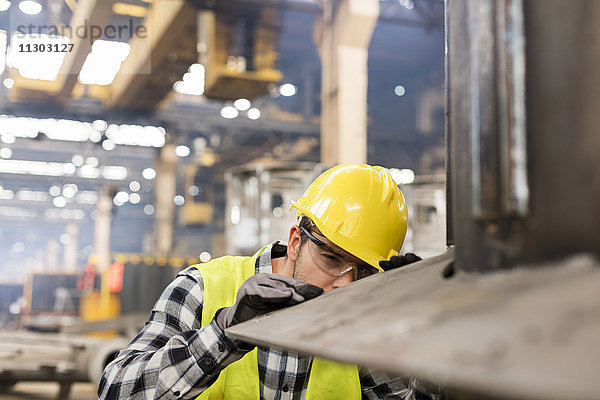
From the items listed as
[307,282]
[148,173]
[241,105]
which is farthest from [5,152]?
[307,282]

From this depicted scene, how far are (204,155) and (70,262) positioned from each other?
12.3 meters

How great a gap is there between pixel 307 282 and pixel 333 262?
286 millimetres

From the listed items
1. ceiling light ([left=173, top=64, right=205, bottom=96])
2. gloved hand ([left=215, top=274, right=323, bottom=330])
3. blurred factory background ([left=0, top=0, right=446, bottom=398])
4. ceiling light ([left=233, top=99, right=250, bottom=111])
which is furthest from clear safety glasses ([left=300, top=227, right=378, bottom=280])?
ceiling light ([left=233, top=99, right=250, bottom=111])

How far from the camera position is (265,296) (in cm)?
141

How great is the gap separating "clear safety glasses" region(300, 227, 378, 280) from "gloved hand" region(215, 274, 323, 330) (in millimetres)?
547

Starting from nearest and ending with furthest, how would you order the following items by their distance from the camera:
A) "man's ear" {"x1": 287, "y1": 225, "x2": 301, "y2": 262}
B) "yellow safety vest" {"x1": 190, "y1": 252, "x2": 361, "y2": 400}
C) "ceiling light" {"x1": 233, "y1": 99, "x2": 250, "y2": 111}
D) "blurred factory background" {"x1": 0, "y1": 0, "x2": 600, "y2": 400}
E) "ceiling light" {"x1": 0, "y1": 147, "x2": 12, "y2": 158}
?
"blurred factory background" {"x1": 0, "y1": 0, "x2": 600, "y2": 400}
"yellow safety vest" {"x1": 190, "y1": 252, "x2": 361, "y2": 400}
"man's ear" {"x1": 287, "y1": 225, "x2": 301, "y2": 262}
"ceiling light" {"x1": 233, "y1": 99, "x2": 250, "y2": 111}
"ceiling light" {"x1": 0, "y1": 147, "x2": 12, "y2": 158}

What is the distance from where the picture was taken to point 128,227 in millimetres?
28812

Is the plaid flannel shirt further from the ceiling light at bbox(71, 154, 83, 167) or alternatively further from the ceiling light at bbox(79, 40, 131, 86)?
the ceiling light at bbox(71, 154, 83, 167)

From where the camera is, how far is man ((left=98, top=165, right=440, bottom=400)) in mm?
1891

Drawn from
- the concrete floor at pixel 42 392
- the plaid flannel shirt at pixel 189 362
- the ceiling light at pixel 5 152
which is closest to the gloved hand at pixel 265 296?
the plaid flannel shirt at pixel 189 362

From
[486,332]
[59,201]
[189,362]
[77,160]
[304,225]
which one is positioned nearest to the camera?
[486,332]

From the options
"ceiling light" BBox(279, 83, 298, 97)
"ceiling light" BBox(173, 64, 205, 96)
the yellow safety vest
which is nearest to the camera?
the yellow safety vest

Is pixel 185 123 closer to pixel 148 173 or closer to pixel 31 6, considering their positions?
pixel 31 6

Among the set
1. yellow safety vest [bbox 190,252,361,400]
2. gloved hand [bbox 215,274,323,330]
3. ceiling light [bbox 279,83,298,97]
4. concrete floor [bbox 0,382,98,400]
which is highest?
ceiling light [bbox 279,83,298,97]
